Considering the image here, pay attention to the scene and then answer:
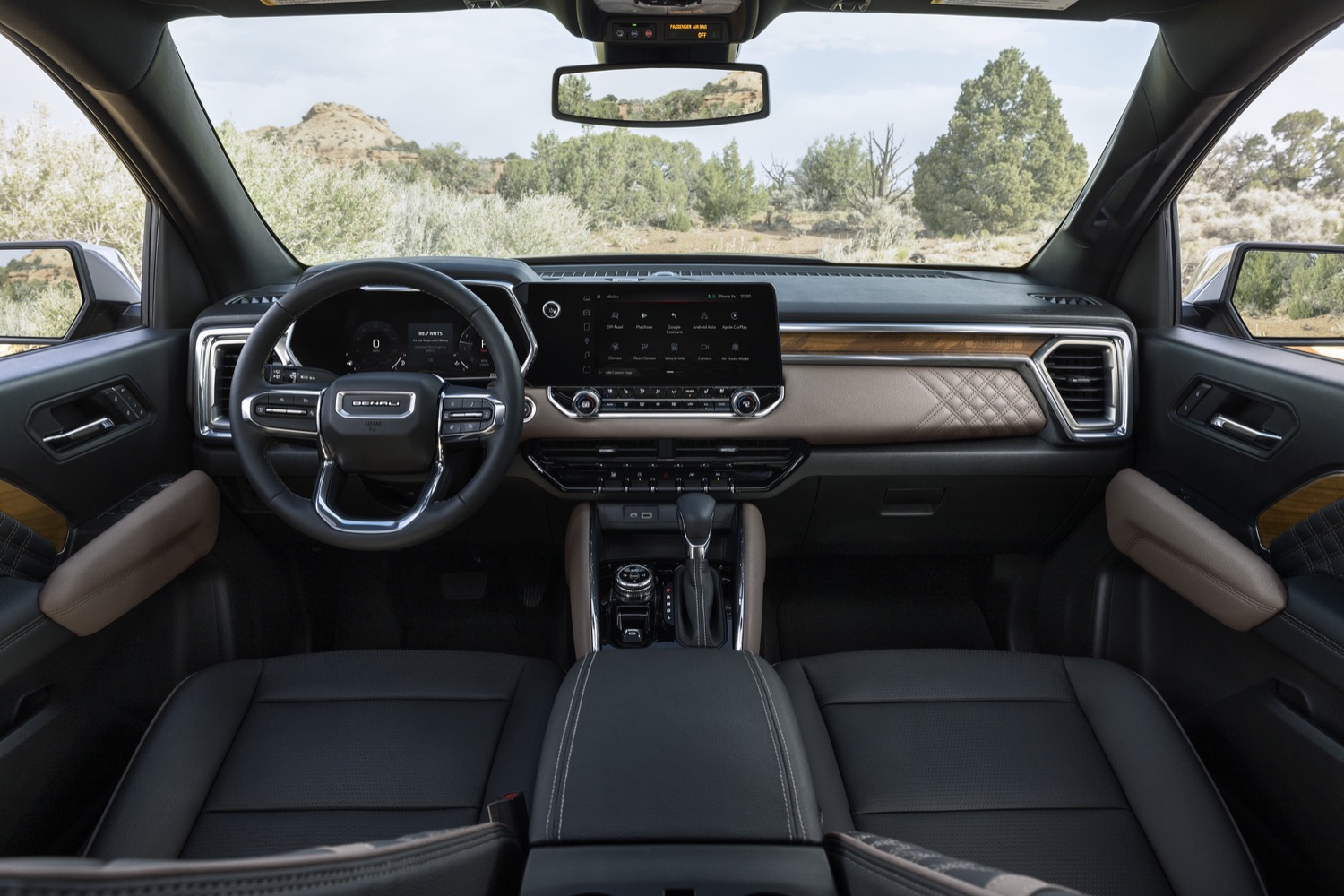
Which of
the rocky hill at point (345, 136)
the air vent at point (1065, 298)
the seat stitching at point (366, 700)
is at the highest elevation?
the rocky hill at point (345, 136)

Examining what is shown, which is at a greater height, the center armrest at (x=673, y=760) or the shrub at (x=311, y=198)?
the shrub at (x=311, y=198)

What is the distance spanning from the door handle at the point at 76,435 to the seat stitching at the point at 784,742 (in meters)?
1.64

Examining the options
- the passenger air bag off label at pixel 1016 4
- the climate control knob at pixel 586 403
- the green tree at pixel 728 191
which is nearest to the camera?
the passenger air bag off label at pixel 1016 4

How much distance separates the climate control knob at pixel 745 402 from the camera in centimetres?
232

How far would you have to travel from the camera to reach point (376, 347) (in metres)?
2.28

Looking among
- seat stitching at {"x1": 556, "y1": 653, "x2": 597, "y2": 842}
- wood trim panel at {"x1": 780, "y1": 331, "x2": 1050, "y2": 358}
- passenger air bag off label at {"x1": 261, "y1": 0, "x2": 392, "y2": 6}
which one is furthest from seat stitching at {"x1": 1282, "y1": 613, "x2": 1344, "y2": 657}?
passenger air bag off label at {"x1": 261, "y1": 0, "x2": 392, "y2": 6}

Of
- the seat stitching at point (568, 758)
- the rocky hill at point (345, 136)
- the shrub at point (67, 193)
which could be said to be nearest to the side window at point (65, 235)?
the shrub at point (67, 193)

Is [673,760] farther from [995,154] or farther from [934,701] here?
[995,154]

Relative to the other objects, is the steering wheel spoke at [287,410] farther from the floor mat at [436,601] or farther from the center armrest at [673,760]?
the floor mat at [436,601]

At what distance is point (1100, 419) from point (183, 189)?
267 cm

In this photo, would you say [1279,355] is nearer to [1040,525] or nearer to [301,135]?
[1040,525]

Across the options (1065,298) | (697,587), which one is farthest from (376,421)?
(1065,298)

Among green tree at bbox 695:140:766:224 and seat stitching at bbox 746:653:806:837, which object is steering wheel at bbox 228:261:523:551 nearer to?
seat stitching at bbox 746:653:806:837

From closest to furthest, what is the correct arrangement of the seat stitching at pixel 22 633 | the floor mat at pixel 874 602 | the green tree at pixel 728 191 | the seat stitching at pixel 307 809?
the seat stitching at pixel 307 809
the seat stitching at pixel 22 633
the floor mat at pixel 874 602
the green tree at pixel 728 191
